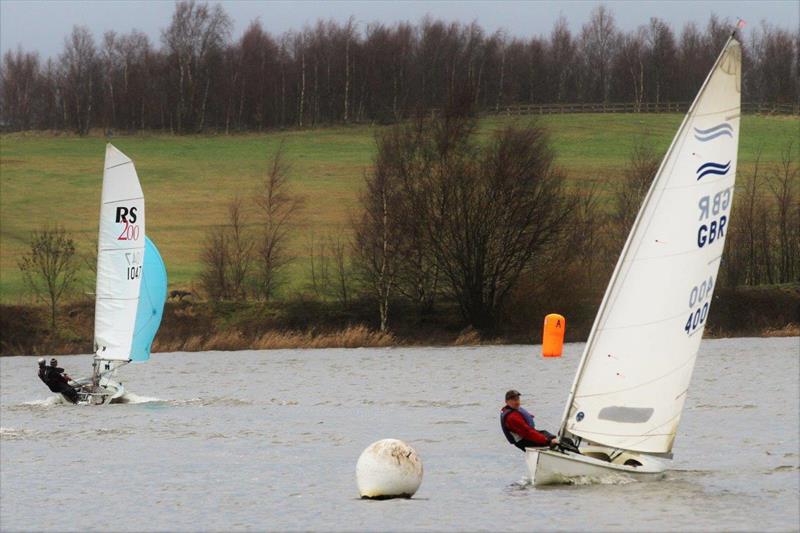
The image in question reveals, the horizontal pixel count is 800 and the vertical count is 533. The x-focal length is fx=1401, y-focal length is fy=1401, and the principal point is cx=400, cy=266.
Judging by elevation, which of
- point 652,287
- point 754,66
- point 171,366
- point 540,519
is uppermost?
point 754,66

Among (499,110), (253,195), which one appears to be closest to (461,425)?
(253,195)

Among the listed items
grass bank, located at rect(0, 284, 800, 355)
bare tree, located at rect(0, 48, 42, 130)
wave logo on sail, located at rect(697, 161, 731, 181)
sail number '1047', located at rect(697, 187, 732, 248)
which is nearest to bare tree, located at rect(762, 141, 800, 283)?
grass bank, located at rect(0, 284, 800, 355)

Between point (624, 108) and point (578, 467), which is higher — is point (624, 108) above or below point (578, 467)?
above

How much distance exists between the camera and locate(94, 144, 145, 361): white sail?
112 feet

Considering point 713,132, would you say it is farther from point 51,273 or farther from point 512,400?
point 51,273

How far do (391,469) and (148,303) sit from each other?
59.5 ft

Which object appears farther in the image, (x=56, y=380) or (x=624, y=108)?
(x=624, y=108)

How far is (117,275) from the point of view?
3428cm

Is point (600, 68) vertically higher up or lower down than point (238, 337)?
higher up

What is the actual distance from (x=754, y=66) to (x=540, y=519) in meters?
93.1

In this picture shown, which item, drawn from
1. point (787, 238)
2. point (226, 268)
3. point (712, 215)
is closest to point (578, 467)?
point (712, 215)

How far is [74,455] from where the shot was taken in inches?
1027

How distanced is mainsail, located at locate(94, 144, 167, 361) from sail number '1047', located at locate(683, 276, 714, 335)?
61.8ft

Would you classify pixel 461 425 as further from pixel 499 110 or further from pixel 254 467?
pixel 499 110
